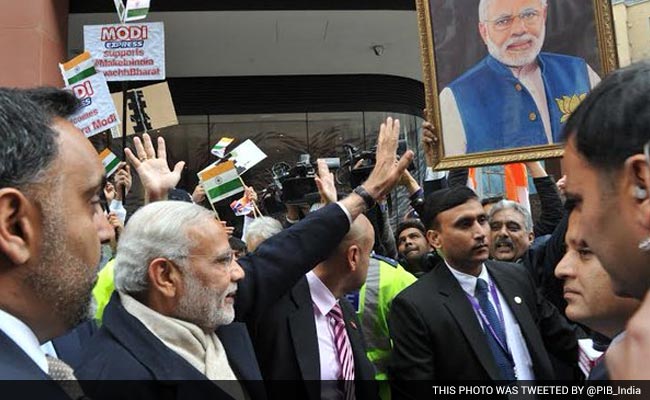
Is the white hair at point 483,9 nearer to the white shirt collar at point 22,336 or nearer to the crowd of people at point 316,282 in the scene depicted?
the crowd of people at point 316,282

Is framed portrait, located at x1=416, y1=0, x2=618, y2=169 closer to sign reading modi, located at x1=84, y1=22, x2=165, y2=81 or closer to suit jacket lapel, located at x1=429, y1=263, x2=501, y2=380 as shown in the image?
suit jacket lapel, located at x1=429, y1=263, x2=501, y2=380

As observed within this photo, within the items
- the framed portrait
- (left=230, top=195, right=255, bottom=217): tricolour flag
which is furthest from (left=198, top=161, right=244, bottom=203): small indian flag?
the framed portrait

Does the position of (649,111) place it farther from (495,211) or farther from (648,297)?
(495,211)

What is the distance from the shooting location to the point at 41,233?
4.22ft

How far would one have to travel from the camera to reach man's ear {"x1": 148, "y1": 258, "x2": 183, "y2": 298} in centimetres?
224

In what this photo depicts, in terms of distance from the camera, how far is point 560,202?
13.5ft

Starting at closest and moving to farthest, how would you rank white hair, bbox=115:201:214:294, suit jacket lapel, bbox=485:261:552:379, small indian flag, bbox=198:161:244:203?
1. white hair, bbox=115:201:214:294
2. suit jacket lapel, bbox=485:261:552:379
3. small indian flag, bbox=198:161:244:203

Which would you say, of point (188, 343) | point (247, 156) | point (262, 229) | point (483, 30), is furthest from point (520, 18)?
point (247, 156)

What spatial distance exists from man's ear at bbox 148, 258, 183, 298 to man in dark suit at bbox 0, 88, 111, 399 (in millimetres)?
782

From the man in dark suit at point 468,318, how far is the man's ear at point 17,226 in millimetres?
2200

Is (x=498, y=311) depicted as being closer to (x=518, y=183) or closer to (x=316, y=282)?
(x=316, y=282)

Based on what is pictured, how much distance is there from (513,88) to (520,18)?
41 centimetres

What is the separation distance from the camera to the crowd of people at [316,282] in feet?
3.85

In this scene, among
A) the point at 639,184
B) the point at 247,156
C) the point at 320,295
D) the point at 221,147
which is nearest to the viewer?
the point at 639,184
